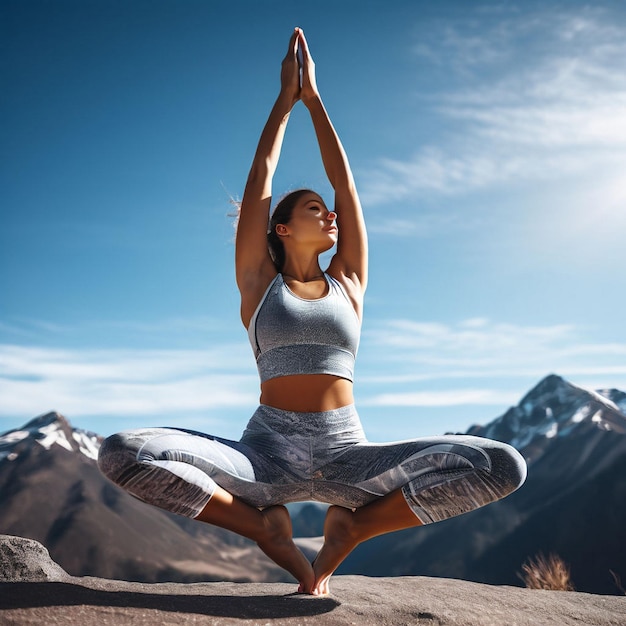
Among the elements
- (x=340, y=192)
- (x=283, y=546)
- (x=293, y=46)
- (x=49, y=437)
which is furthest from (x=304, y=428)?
(x=49, y=437)

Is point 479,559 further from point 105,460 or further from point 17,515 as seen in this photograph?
point 105,460

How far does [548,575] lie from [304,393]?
3251mm

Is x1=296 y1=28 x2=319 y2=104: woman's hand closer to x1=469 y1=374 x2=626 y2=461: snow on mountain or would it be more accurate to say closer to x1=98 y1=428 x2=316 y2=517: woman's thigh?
x1=98 y1=428 x2=316 y2=517: woman's thigh

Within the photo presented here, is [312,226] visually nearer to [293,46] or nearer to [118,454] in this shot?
[293,46]

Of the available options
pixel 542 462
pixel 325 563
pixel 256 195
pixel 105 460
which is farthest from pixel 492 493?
pixel 542 462

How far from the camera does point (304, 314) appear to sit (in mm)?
2666

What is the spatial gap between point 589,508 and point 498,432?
2.71 m

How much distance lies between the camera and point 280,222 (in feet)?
10.2

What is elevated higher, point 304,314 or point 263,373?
point 304,314

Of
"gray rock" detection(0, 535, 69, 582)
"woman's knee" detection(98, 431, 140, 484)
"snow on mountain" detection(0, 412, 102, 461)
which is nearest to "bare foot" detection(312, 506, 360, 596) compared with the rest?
"woman's knee" detection(98, 431, 140, 484)

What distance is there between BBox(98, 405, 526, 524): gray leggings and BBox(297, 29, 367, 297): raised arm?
27.3 inches

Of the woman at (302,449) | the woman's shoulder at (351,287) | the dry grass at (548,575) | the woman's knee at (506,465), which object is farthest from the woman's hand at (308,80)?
the dry grass at (548,575)

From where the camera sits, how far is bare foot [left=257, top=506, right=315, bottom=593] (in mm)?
2352

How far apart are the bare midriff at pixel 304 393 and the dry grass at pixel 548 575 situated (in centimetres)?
307
